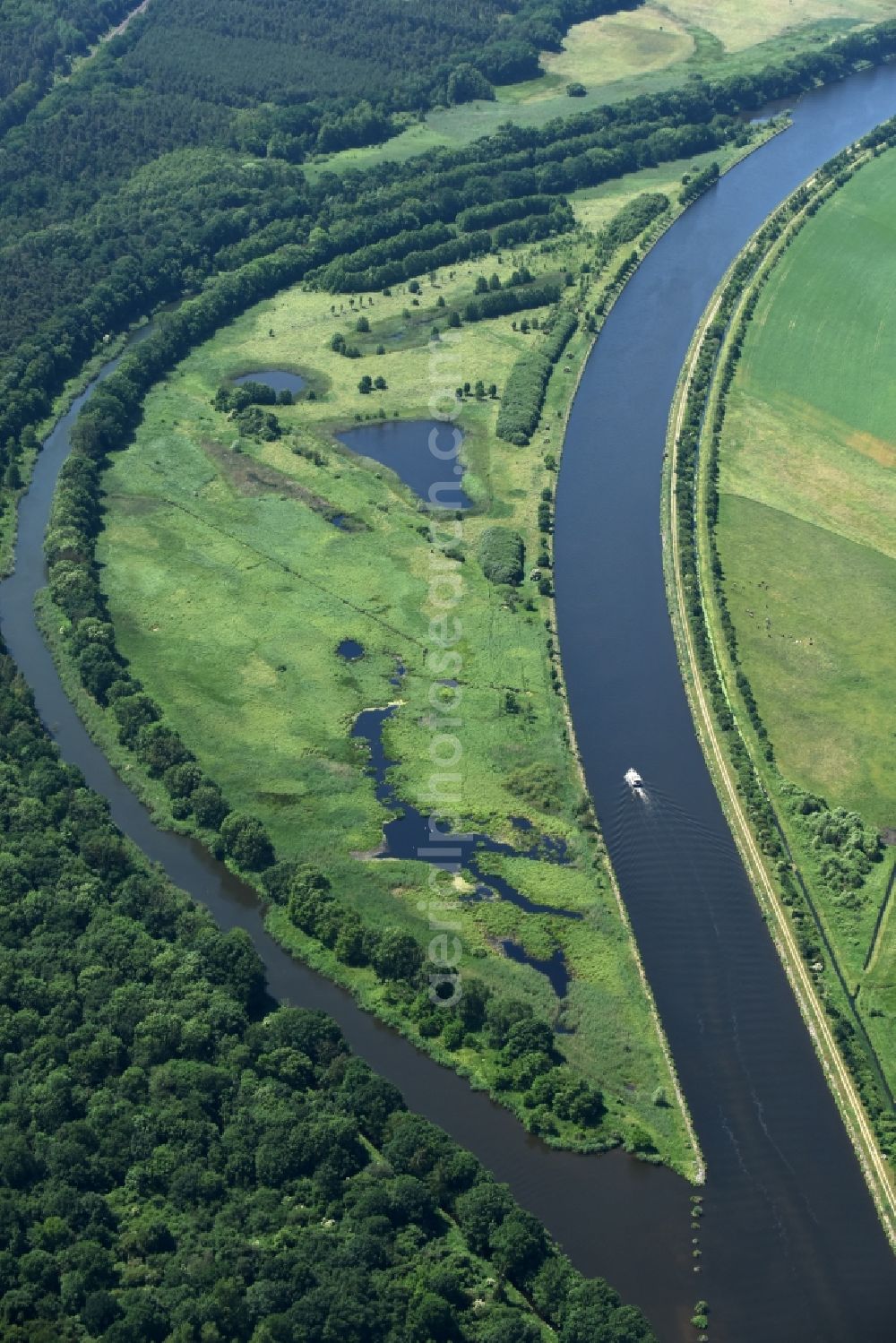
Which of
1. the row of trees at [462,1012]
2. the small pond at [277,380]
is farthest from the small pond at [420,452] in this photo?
the row of trees at [462,1012]

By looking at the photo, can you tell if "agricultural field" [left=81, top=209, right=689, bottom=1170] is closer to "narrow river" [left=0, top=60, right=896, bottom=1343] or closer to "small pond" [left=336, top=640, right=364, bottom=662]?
"small pond" [left=336, top=640, right=364, bottom=662]

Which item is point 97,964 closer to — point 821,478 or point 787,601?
point 787,601

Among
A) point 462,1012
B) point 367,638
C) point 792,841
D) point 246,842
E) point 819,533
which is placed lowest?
point 462,1012

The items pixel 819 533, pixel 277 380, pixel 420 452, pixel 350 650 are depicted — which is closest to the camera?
pixel 350 650

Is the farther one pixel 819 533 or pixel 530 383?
pixel 530 383

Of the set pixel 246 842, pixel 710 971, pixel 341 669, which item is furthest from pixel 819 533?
pixel 246 842

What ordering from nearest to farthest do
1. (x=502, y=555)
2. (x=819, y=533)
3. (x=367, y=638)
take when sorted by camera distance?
(x=367, y=638), (x=502, y=555), (x=819, y=533)

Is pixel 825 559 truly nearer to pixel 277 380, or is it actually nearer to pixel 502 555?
pixel 502 555

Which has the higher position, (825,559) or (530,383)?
(530,383)
